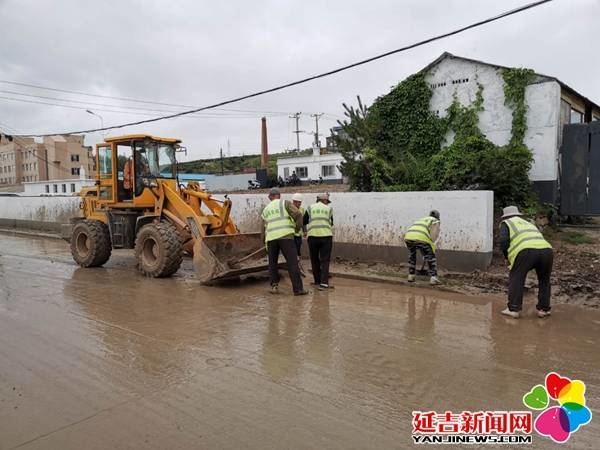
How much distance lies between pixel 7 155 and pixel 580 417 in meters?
102

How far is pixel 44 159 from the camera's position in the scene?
259ft

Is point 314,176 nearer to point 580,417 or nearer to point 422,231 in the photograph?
point 422,231

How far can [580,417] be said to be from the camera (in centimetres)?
356

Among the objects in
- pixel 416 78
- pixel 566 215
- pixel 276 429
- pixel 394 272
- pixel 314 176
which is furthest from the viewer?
pixel 314 176

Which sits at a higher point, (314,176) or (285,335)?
(314,176)

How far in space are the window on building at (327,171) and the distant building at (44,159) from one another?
44198 millimetres

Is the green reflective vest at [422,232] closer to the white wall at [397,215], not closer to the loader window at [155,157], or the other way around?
the white wall at [397,215]

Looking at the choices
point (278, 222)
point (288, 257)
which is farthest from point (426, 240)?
point (278, 222)

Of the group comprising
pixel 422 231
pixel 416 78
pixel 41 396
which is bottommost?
pixel 41 396

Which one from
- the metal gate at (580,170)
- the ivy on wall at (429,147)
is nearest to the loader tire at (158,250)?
the ivy on wall at (429,147)

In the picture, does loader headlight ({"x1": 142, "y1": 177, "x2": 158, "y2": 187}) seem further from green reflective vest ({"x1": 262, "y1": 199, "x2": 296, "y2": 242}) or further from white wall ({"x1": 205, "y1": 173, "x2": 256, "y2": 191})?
white wall ({"x1": 205, "y1": 173, "x2": 256, "y2": 191})

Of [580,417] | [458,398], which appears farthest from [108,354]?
[580,417]

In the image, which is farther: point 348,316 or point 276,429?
point 348,316

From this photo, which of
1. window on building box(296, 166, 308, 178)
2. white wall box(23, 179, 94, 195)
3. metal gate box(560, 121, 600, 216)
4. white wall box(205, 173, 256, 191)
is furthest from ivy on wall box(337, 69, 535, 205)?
white wall box(23, 179, 94, 195)
